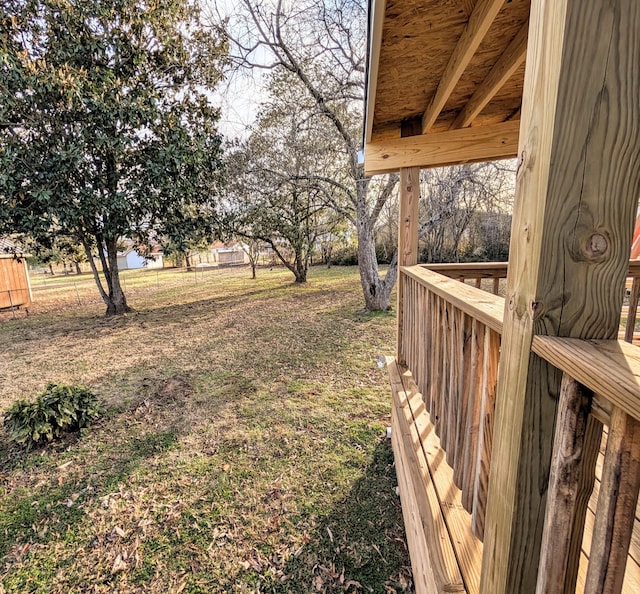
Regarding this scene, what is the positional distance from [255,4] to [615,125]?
719 centimetres

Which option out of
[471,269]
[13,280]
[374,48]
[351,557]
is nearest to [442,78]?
[374,48]

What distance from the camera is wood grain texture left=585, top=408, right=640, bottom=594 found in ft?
1.78

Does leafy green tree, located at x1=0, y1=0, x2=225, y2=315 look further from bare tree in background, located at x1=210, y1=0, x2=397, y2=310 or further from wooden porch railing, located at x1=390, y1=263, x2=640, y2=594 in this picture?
wooden porch railing, located at x1=390, y1=263, x2=640, y2=594

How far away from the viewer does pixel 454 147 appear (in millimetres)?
2357

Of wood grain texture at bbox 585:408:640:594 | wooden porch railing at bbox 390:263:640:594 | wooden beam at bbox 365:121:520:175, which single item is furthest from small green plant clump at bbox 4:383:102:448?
wood grain texture at bbox 585:408:640:594

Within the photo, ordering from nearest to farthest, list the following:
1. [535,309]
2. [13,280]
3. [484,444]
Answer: [535,309], [484,444], [13,280]

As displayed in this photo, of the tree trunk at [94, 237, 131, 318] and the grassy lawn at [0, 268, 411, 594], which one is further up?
the tree trunk at [94, 237, 131, 318]

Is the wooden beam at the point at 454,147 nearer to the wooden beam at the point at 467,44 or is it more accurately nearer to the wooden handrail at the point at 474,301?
the wooden beam at the point at 467,44

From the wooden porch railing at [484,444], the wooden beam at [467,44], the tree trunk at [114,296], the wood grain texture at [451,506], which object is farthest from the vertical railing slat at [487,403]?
the tree trunk at [114,296]

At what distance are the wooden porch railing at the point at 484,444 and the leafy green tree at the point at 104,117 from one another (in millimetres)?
6811

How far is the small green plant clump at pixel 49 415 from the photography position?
2967 mm

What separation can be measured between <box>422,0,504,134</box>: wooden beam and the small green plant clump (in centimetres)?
408

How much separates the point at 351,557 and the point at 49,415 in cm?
298

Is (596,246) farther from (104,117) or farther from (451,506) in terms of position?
(104,117)
